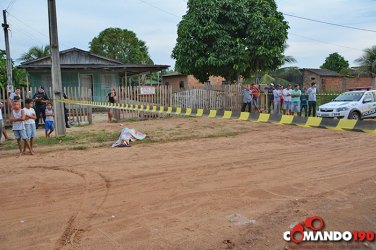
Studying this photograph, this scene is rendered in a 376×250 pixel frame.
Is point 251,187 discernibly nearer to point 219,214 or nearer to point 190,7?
point 219,214

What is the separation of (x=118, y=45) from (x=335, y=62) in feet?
119

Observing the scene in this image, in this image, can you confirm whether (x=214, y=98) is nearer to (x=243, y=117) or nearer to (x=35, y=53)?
(x=243, y=117)

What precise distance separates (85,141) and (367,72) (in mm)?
36661

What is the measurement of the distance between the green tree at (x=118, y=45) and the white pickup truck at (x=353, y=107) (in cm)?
3253

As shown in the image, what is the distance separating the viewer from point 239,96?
2159 cm

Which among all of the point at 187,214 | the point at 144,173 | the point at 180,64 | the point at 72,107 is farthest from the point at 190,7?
the point at 187,214

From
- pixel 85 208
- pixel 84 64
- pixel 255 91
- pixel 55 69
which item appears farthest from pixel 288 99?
pixel 85 208

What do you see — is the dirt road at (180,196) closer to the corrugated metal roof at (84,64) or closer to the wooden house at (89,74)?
the corrugated metal roof at (84,64)

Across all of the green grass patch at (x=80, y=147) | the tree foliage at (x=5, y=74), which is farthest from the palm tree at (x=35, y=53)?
the green grass patch at (x=80, y=147)

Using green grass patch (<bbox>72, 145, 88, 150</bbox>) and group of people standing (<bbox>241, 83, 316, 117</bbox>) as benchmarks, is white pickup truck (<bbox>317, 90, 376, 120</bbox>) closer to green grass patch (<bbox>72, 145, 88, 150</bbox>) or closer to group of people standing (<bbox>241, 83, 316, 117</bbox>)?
group of people standing (<bbox>241, 83, 316, 117</bbox>)

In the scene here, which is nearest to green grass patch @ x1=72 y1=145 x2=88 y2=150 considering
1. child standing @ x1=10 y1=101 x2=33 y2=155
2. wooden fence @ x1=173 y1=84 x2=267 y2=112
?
child standing @ x1=10 y1=101 x2=33 y2=155

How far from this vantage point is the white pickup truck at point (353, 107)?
15711 millimetres

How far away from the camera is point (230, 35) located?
71.1ft

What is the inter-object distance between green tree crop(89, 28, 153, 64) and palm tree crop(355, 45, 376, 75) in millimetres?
25861
